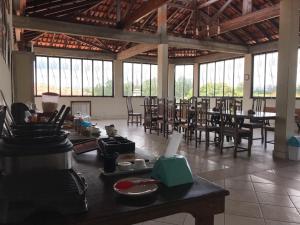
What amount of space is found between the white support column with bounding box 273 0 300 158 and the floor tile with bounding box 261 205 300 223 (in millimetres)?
2219

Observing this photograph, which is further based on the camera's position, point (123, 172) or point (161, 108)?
point (161, 108)

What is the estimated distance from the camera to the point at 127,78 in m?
11.4

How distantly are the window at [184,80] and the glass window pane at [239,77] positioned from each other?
7.94 ft

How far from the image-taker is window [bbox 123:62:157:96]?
1142 centimetres

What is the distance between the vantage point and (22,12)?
550cm

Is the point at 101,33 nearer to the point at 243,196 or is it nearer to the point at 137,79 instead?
the point at 137,79

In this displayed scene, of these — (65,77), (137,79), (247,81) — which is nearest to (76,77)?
(65,77)

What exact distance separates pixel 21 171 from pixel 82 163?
56 centimetres

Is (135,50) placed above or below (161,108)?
above

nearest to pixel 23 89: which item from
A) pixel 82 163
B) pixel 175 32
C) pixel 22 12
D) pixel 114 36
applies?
pixel 22 12

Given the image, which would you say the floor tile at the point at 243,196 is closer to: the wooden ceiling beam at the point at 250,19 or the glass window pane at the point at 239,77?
the wooden ceiling beam at the point at 250,19

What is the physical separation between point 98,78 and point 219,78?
5.40m

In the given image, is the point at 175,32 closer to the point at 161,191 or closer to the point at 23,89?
the point at 23,89

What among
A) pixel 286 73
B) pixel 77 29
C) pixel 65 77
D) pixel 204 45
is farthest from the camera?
pixel 65 77
